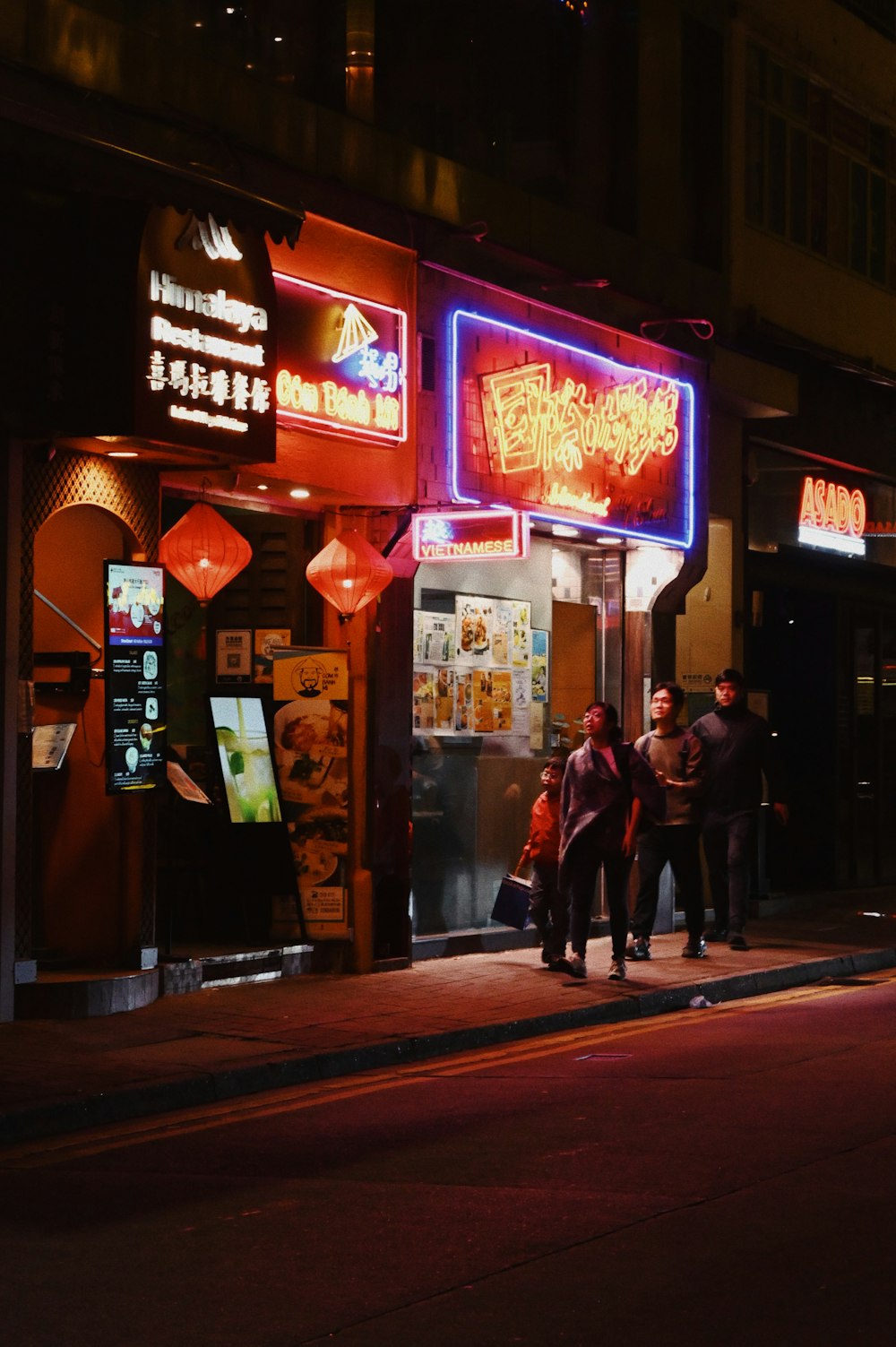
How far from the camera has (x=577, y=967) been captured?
45.0 ft

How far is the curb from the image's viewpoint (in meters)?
8.86

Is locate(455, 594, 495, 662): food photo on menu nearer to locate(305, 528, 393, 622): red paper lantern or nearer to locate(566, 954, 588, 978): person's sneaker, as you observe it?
locate(305, 528, 393, 622): red paper lantern

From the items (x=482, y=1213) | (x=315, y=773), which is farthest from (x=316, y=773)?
(x=482, y=1213)

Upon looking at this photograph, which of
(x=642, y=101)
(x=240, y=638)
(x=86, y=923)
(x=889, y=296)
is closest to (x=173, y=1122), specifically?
(x=86, y=923)

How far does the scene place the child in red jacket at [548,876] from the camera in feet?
45.9

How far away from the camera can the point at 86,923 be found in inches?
481

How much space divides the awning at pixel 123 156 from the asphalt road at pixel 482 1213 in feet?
17.1

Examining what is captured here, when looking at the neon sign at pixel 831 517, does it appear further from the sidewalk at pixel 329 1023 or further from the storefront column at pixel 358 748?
the storefront column at pixel 358 748

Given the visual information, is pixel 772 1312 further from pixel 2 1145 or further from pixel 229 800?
pixel 229 800

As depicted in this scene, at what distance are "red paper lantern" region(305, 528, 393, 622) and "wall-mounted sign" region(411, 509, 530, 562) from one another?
75 cm

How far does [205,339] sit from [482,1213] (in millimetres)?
6264

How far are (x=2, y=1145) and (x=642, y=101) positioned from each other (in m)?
12.2

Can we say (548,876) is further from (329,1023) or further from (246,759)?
(329,1023)

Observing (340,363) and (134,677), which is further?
(340,363)
